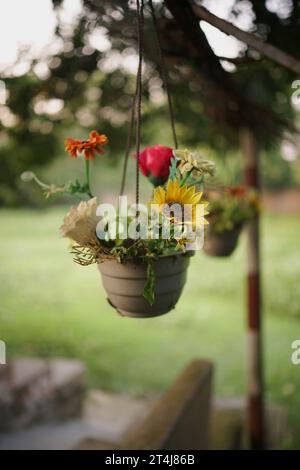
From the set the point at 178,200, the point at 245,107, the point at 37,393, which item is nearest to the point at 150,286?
the point at 178,200

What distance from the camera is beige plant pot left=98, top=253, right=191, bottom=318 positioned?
3.13 ft

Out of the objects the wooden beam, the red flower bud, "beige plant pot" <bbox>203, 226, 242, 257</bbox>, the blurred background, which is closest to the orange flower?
the red flower bud

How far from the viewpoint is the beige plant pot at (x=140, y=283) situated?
0.95 metres

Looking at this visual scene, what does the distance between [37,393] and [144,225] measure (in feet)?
10.8

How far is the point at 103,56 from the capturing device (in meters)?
2.16

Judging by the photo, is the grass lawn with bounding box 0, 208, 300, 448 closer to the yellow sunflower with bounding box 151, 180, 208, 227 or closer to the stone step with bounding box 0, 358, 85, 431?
the stone step with bounding box 0, 358, 85, 431

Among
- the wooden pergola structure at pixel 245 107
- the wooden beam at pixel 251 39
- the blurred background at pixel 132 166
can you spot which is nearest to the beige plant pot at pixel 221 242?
the blurred background at pixel 132 166

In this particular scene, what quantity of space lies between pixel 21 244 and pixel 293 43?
26.7ft

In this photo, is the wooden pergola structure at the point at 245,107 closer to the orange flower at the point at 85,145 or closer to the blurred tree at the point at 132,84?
the blurred tree at the point at 132,84

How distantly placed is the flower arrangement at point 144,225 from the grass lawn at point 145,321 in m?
2.98

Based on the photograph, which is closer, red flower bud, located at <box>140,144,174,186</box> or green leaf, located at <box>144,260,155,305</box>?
green leaf, located at <box>144,260,155,305</box>

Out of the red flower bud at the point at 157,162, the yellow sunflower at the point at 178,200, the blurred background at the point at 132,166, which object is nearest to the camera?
the yellow sunflower at the point at 178,200

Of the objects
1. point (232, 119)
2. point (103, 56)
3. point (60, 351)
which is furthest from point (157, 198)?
point (60, 351)
